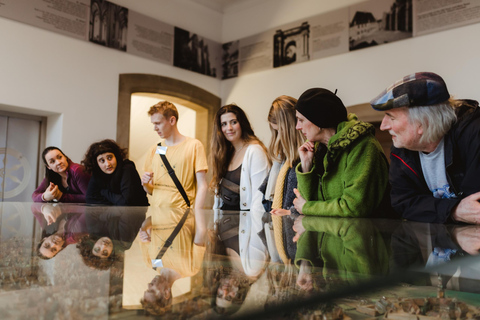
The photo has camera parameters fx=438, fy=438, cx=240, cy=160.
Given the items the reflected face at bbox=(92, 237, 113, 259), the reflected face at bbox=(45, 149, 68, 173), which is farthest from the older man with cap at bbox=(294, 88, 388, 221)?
the reflected face at bbox=(45, 149, 68, 173)

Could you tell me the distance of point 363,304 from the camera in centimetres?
38

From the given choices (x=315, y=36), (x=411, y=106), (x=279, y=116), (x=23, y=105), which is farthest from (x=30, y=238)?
(x=315, y=36)

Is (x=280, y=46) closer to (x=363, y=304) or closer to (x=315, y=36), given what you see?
(x=315, y=36)

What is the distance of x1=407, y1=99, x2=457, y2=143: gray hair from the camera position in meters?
1.92

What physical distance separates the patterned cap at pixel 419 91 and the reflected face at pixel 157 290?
6.05 ft

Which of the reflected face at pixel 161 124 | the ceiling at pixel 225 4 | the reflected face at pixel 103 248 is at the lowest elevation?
the reflected face at pixel 103 248

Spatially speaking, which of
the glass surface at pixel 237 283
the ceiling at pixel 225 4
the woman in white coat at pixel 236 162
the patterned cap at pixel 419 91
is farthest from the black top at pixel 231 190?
the ceiling at pixel 225 4

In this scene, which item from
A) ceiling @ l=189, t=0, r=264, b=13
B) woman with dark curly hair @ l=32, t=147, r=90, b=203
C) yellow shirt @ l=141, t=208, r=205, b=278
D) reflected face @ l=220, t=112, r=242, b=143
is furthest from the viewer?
ceiling @ l=189, t=0, r=264, b=13

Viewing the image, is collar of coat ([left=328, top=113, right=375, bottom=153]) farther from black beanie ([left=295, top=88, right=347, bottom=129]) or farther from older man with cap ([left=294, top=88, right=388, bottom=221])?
black beanie ([left=295, top=88, right=347, bottom=129])

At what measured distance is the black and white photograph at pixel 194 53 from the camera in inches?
317

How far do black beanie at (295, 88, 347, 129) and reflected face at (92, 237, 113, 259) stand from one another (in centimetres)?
201

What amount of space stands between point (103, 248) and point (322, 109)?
212 cm

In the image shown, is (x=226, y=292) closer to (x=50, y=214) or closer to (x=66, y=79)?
(x=50, y=214)

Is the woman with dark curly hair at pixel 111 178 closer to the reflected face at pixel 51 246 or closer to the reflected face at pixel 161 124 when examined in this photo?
the reflected face at pixel 161 124
